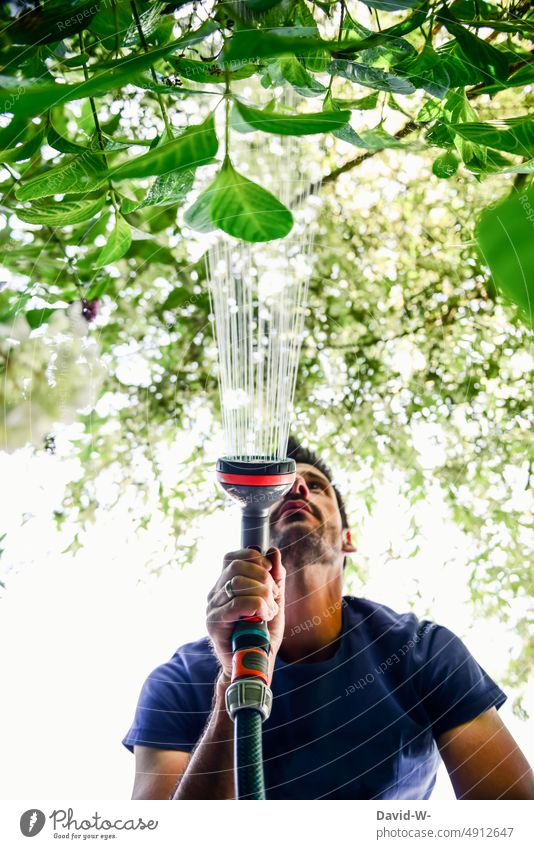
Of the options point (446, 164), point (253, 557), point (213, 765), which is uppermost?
point (446, 164)

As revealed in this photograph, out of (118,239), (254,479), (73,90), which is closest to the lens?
(73,90)

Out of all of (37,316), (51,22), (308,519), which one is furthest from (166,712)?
(51,22)

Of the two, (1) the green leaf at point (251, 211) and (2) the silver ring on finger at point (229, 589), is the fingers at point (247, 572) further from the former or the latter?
(1) the green leaf at point (251, 211)

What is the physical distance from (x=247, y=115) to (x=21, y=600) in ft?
1.05

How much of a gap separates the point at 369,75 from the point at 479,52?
4cm

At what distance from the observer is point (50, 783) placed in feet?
1.22

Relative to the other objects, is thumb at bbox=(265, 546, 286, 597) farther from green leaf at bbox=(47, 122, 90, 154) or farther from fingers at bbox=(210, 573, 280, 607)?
green leaf at bbox=(47, 122, 90, 154)

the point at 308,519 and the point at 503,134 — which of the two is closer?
the point at 503,134

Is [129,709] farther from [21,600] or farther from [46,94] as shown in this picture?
[46,94]

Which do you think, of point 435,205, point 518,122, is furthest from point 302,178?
point 518,122

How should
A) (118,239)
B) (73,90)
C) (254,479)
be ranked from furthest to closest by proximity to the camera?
(254,479) < (118,239) < (73,90)

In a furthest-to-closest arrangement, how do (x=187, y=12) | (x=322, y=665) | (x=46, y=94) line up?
(x=322, y=665)
(x=187, y=12)
(x=46, y=94)

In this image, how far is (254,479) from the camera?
1.13 feet

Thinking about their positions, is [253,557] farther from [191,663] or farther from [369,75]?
[369,75]
